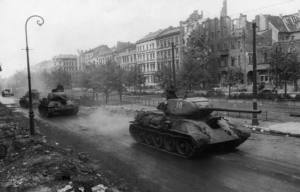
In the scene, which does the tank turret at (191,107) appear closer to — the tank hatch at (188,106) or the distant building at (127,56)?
the tank hatch at (188,106)

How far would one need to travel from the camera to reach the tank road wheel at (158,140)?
12.2 meters

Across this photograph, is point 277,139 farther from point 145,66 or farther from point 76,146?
point 145,66

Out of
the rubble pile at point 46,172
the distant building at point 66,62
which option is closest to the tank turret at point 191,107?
the rubble pile at point 46,172

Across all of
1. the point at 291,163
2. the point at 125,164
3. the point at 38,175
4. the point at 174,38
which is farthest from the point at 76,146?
the point at 174,38

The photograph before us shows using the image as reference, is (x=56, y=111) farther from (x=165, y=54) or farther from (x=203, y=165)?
(x=165, y=54)

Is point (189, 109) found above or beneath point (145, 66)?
beneath

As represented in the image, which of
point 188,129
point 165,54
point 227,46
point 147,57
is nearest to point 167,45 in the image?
point 165,54

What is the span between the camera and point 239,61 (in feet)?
158

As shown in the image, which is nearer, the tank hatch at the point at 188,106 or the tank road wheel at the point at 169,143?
the tank road wheel at the point at 169,143

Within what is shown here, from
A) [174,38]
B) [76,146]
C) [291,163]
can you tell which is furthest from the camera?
[174,38]

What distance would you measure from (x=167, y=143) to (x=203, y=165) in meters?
2.46

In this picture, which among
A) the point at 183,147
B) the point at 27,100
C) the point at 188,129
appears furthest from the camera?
the point at 27,100

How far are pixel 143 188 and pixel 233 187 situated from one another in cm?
248

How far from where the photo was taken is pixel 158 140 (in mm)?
12547
